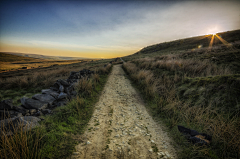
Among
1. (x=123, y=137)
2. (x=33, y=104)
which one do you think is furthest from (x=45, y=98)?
(x=123, y=137)

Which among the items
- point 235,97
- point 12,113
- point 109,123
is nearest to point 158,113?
point 109,123

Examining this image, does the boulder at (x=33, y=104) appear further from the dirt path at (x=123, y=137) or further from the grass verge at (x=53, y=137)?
the dirt path at (x=123, y=137)

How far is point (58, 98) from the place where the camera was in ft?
17.1

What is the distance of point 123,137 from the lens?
10.1ft

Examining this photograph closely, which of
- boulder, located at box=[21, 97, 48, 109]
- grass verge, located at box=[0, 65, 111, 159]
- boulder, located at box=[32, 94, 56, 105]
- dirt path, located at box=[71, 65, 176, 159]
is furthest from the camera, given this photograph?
boulder, located at box=[32, 94, 56, 105]

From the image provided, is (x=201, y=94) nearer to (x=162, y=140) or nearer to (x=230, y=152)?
(x=230, y=152)

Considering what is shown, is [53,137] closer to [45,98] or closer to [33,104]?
[33,104]

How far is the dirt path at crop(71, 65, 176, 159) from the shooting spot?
2502 millimetres

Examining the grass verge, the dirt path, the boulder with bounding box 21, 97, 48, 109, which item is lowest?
the dirt path

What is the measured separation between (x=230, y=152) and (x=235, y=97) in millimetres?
2376

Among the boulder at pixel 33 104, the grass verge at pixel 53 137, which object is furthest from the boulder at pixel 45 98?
the grass verge at pixel 53 137

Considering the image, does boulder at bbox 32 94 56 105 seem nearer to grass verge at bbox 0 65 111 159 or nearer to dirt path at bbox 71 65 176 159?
grass verge at bbox 0 65 111 159

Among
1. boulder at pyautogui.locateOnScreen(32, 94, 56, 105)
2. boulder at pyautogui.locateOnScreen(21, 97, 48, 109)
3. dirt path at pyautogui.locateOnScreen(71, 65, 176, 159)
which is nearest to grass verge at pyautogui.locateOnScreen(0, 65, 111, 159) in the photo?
dirt path at pyautogui.locateOnScreen(71, 65, 176, 159)

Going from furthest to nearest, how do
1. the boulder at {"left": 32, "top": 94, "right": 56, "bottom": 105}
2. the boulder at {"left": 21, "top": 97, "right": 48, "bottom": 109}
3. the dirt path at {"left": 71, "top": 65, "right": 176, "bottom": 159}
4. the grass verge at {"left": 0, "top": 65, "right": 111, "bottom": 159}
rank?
the boulder at {"left": 32, "top": 94, "right": 56, "bottom": 105}
the boulder at {"left": 21, "top": 97, "right": 48, "bottom": 109}
the dirt path at {"left": 71, "top": 65, "right": 176, "bottom": 159}
the grass verge at {"left": 0, "top": 65, "right": 111, "bottom": 159}
